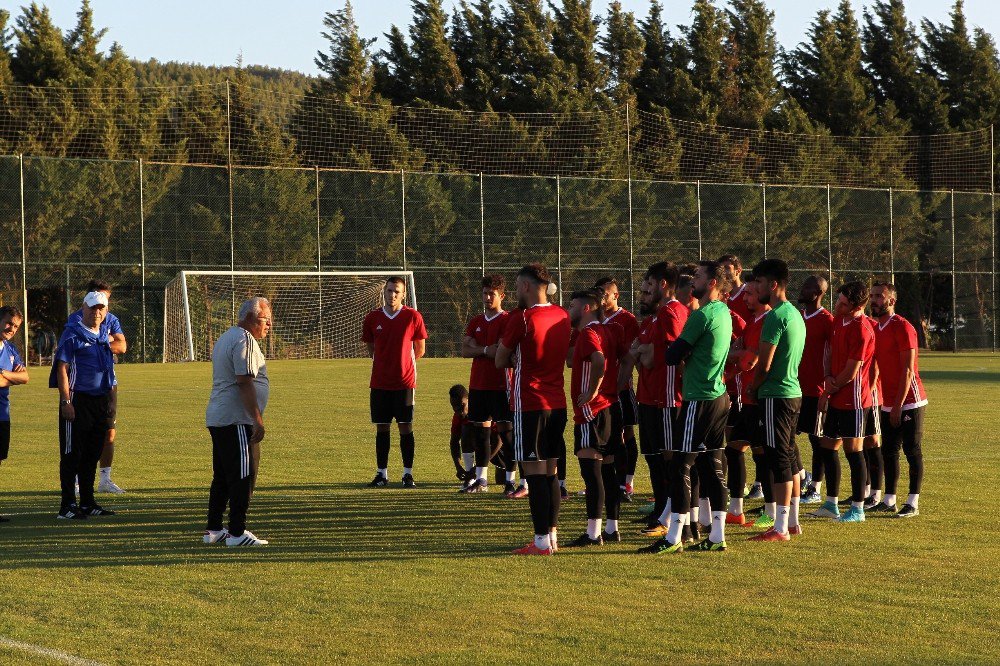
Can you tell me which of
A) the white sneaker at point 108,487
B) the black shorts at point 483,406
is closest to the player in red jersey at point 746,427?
the black shorts at point 483,406

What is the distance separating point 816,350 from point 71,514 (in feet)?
19.7

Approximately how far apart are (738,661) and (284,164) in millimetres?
36028

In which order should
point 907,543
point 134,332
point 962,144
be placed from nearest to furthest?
point 907,543 < point 134,332 < point 962,144

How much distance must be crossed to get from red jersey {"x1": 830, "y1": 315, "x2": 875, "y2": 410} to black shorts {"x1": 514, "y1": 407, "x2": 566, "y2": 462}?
261 centimetres

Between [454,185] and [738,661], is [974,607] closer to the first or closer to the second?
[738,661]

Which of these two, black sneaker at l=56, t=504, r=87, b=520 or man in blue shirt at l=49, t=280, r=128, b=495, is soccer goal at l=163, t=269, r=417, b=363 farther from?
black sneaker at l=56, t=504, r=87, b=520

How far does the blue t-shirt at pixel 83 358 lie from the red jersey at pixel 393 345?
2780 millimetres

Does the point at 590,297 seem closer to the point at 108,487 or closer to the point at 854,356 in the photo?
the point at 854,356

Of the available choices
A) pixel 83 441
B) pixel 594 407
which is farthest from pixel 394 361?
pixel 594 407

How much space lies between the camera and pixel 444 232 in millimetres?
38156

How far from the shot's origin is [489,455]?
1164 centimetres

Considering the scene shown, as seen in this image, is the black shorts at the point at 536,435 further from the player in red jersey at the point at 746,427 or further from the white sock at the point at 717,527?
the player in red jersey at the point at 746,427

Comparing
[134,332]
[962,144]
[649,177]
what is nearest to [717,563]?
[134,332]

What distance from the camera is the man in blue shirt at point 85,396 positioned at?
1004 centimetres
